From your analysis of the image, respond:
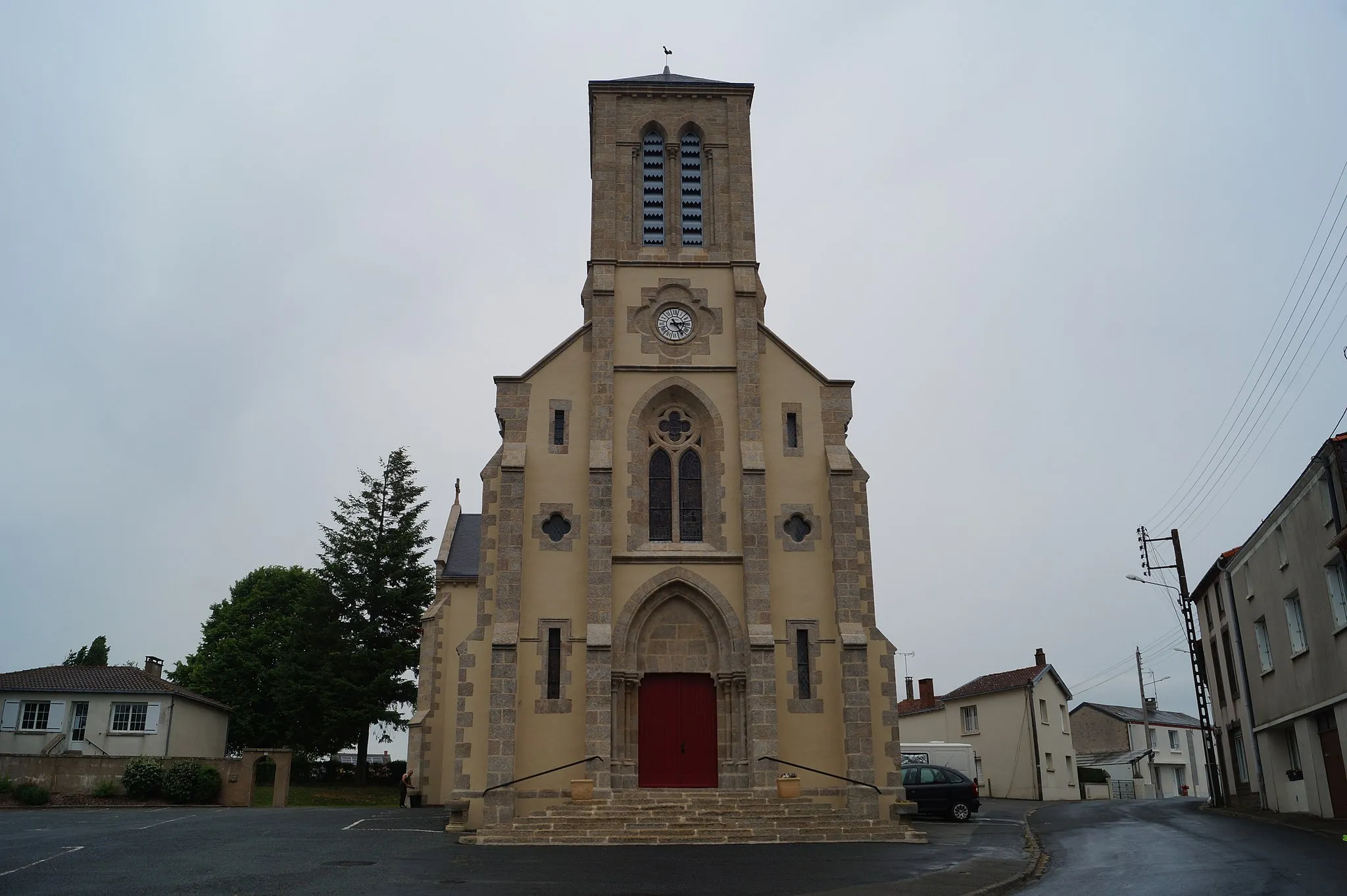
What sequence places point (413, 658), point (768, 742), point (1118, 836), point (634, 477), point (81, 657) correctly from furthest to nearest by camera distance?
point (81, 657), point (413, 658), point (634, 477), point (768, 742), point (1118, 836)

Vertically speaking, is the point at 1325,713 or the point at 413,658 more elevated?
the point at 413,658

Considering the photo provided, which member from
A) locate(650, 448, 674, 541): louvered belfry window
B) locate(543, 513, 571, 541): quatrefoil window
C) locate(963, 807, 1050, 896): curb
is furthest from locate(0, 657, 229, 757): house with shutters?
locate(963, 807, 1050, 896): curb

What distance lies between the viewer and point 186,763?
2784cm

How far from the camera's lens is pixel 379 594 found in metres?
40.1

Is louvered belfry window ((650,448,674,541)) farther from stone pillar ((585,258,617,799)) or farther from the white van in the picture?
the white van

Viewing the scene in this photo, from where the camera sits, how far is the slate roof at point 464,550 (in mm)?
33312

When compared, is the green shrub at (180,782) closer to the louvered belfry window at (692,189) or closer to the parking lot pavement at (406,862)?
the parking lot pavement at (406,862)

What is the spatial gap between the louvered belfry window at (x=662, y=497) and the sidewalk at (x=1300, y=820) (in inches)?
529

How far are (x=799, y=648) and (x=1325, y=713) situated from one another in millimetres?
11001

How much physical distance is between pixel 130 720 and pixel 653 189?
26.9 meters

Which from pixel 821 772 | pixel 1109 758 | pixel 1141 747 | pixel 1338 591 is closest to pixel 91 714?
pixel 821 772

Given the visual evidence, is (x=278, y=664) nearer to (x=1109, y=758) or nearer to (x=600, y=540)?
(x=600, y=540)

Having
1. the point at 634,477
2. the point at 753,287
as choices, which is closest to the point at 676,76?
the point at 753,287

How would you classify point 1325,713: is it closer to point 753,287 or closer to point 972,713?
point 753,287
